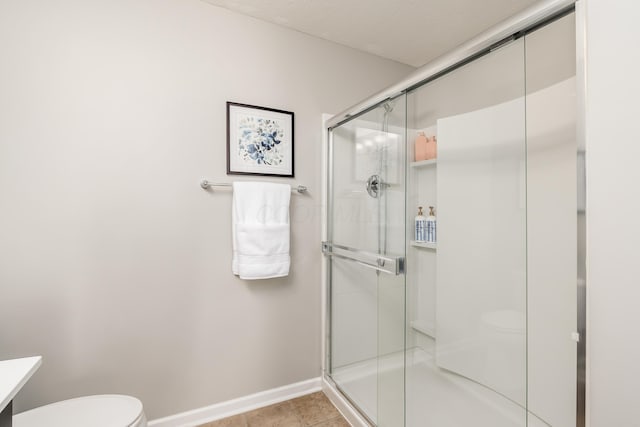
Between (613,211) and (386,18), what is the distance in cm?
152

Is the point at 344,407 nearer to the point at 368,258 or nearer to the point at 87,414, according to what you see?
the point at 368,258

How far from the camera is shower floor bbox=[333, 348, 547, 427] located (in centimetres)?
125

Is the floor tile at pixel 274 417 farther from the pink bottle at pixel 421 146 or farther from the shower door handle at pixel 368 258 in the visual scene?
the pink bottle at pixel 421 146

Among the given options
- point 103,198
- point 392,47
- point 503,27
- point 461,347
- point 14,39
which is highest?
point 392,47

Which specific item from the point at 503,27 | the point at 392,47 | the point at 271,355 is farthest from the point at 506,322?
the point at 392,47

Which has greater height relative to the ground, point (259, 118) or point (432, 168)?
point (259, 118)

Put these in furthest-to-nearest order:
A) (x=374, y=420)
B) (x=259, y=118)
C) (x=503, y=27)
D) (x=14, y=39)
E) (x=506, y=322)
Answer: (x=259, y=118) < (x=374, y=420) < (x=14, y=39) < (x=506, y=322) < (x=503, y=27)

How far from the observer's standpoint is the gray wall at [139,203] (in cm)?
125

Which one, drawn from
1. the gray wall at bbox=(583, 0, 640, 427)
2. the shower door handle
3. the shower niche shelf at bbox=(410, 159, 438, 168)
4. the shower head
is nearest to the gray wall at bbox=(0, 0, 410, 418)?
the shower door handle

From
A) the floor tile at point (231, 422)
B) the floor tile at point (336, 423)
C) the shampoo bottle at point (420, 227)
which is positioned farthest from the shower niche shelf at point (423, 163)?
the floor tile at point (231, 422)

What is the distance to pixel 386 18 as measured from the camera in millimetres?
1658

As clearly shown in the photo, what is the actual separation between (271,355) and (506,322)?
1.25 m

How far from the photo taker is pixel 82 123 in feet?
4.35

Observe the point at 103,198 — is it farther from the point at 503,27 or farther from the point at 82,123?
the point at 503,27
